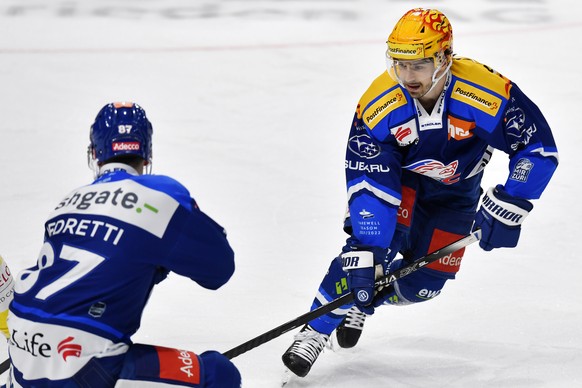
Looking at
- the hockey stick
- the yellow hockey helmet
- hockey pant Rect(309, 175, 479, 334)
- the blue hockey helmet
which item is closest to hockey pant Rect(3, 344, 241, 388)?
the blue hockey helmet

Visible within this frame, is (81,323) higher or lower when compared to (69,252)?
lower

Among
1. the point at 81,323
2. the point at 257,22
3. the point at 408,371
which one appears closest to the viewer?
the point at 81,323

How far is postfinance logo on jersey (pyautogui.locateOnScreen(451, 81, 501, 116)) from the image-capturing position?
316 cm

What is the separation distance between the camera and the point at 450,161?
326cm

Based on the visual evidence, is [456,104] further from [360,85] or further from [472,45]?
[472,45]

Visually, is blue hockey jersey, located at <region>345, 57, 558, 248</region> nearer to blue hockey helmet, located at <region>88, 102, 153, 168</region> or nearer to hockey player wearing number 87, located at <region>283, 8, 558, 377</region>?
hockey player wearing number 87, located at <region>283, 8, 558, 377</region>

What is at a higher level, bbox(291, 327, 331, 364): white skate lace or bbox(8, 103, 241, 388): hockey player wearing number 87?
bbox(8, 103, 241, 388): hockey player wearing number 87

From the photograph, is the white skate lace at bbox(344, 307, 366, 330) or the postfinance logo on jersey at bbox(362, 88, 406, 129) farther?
the white skate lace at bbox(344, 307, 366, 330)

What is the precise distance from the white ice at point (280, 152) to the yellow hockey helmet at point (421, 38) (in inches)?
41.1

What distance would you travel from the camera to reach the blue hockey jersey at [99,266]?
89.0 inches

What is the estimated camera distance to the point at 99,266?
226 cm

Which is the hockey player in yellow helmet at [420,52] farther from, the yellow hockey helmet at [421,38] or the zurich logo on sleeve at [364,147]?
the zurich logo on sleeve at [364,147]

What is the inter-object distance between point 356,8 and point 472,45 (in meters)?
1.19

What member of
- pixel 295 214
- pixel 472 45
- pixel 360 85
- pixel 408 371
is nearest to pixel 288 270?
pixel 295 214
